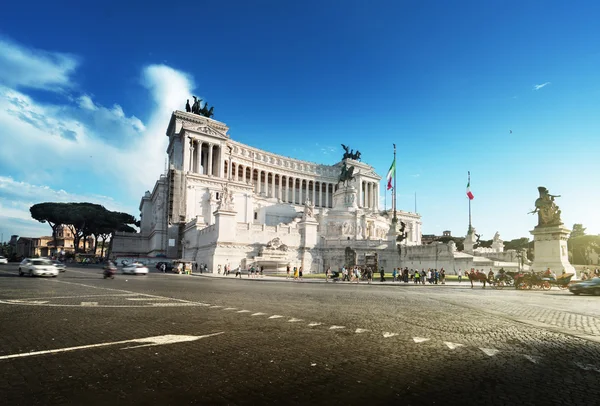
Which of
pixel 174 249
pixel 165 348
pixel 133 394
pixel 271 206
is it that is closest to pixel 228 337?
pixel 165 348

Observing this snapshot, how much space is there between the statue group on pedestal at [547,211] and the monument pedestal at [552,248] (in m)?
0.42

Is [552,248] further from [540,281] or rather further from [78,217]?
[78,217]

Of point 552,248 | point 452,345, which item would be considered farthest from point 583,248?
point 452,345

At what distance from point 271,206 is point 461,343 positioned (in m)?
73.9

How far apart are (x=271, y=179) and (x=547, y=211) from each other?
77.9m

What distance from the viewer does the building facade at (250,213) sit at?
45.2 meters

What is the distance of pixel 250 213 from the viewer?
71.3 metres

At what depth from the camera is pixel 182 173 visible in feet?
226

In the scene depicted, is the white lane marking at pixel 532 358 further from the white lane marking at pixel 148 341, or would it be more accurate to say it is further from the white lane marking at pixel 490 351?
the white lane marking at pixel 148 341

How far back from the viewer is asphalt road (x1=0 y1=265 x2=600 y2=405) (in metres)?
4.66

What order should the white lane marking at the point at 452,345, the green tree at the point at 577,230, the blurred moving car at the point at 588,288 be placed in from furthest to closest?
the green tree at the point at 577,230, the blurred moving car at the point at 588,288, the white lane marking at the point at 452,345

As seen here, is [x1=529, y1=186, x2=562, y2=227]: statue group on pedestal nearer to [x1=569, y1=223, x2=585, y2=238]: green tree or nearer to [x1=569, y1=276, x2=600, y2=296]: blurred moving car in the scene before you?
[x1=569, y1=276, x2=600, y2=296]: blurred moving car

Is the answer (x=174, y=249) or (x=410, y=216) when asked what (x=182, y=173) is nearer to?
(x=174, y=249)

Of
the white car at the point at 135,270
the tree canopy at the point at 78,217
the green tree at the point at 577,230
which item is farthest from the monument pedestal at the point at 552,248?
the tree canopy at the point at 78,217
